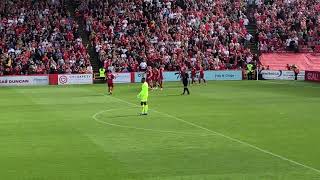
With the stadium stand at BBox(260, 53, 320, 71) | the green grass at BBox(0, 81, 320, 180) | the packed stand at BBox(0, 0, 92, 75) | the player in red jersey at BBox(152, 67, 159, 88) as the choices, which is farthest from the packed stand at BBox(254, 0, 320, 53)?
the green grass at BBox(0, 81, 320, 180)

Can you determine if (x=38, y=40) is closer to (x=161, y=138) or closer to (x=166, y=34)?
(x=166, y=34)

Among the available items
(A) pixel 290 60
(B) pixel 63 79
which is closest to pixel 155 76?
(B) pixel 63 79

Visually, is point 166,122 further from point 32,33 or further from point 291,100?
point 32,33

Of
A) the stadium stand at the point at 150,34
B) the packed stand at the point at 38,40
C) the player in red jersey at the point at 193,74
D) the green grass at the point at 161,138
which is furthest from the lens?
the stadium stand at the point at 150,34

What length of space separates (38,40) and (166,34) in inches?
472

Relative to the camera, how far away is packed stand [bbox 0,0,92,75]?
49906mm

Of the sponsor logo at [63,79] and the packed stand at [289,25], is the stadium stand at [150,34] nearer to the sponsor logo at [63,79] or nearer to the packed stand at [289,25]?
the packed stand at [289,25]

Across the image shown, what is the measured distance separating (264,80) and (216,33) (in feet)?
25.6

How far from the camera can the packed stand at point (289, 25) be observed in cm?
5728

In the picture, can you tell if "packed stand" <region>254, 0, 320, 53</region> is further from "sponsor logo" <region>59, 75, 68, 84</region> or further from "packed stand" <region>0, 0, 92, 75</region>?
"sponsor logo" <region>59, 75, 68, 84</region>

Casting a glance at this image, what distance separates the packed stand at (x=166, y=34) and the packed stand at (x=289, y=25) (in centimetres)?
198

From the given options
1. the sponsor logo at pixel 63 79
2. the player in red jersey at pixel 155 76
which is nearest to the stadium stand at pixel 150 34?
the sponsor logo at pixel 63 79

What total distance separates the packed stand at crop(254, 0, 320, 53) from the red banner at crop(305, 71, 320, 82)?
4857 mm

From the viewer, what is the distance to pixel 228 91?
39875mm
